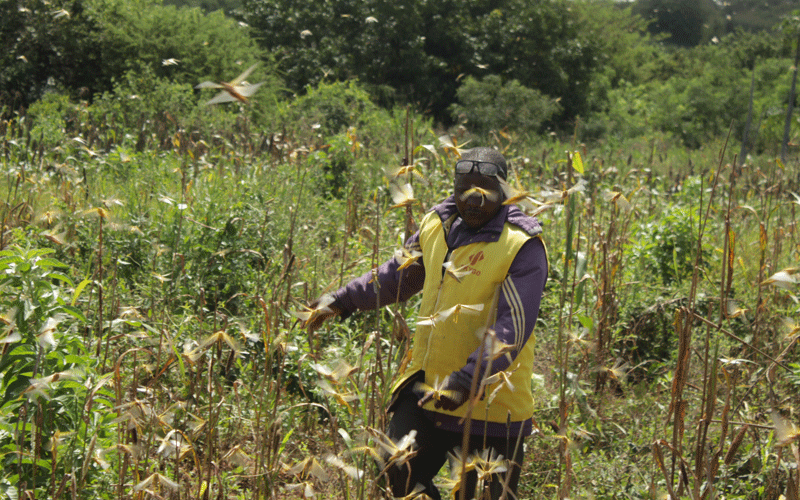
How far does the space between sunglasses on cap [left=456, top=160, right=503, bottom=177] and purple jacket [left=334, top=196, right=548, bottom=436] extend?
0.16 metres

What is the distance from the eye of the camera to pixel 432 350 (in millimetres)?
1936

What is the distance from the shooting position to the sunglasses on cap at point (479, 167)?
1815 millimetres

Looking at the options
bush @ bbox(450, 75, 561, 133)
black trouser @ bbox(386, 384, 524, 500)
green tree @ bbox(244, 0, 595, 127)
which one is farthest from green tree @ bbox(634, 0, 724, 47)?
black trouser @ bbox(386, 384, 524, 500)

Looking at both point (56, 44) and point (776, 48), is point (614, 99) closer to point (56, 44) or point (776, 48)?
point (776, 48)

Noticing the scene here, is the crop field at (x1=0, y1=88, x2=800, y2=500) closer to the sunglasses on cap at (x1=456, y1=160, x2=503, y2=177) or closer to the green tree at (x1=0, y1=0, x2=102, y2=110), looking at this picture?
the sunglasses on cap at (x1=456, y1=160, x2=503, y2=177)

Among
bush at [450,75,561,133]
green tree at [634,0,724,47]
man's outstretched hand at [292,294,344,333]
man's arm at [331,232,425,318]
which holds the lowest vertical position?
green tree at [634,0,724,47]

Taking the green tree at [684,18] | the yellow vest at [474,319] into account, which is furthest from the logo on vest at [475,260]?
the green tree at [684,18]

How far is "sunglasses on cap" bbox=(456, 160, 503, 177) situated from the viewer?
1.82 metres

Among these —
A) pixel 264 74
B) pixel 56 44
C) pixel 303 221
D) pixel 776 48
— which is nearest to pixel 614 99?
pixel 776 48

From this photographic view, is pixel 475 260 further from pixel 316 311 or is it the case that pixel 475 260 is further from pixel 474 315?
pixel 316 311

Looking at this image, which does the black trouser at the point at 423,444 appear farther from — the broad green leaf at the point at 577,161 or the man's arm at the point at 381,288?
the broad green leaf at the point at 577,161

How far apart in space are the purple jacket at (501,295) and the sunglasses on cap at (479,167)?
6.4 inches

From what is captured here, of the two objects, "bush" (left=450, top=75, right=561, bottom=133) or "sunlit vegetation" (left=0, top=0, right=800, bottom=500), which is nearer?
"sunlit vegetation" (left=0, top=0, right=800, bottom=500)

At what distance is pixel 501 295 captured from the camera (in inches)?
72.2
